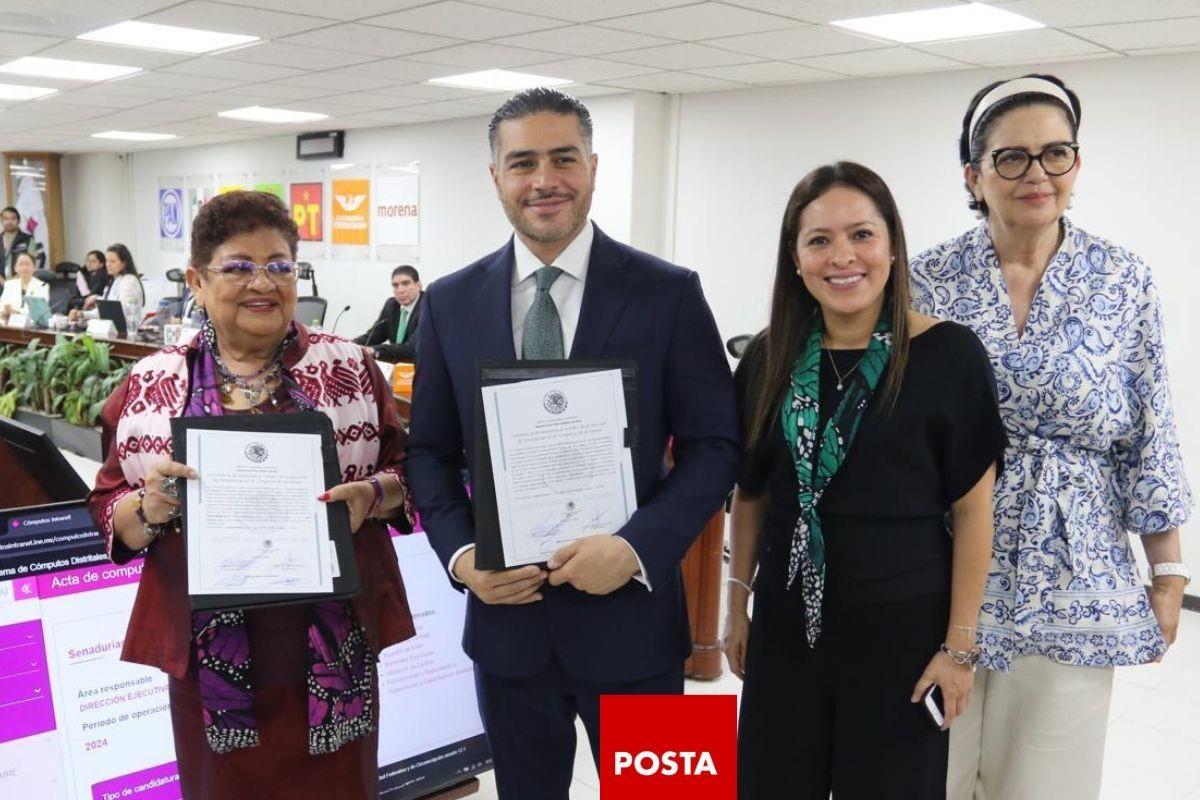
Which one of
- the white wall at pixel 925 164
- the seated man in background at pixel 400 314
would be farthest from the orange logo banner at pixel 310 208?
the white wall at pixel 925 164

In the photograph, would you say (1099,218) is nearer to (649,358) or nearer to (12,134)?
(649,358)

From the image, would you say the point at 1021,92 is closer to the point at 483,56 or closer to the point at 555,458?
the point at 555,458

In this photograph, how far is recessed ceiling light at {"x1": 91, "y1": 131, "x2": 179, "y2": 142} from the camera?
1091cm

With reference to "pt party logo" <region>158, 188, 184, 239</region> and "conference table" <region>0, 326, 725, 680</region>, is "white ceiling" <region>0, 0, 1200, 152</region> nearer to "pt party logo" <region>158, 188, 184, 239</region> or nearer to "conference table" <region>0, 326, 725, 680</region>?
"conference table" <region>0, 326, 725, 680</region>

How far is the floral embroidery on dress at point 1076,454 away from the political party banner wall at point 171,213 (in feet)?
43.3

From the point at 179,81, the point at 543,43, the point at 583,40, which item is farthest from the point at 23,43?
the point at 583,40

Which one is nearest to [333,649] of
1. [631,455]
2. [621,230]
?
[631,455]

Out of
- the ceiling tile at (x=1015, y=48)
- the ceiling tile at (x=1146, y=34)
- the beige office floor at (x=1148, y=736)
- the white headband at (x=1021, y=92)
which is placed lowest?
the beige office floor at (x=1148, y=736)

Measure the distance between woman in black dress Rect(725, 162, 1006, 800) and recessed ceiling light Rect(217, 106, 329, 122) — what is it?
8106 mm

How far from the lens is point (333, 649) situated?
1465 millimetres

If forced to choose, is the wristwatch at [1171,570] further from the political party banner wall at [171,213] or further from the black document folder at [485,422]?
the political party banner wall at [171,213]

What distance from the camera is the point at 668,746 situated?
2.96 ft

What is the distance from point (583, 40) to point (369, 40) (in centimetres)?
124

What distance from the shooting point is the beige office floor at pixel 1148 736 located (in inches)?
109
